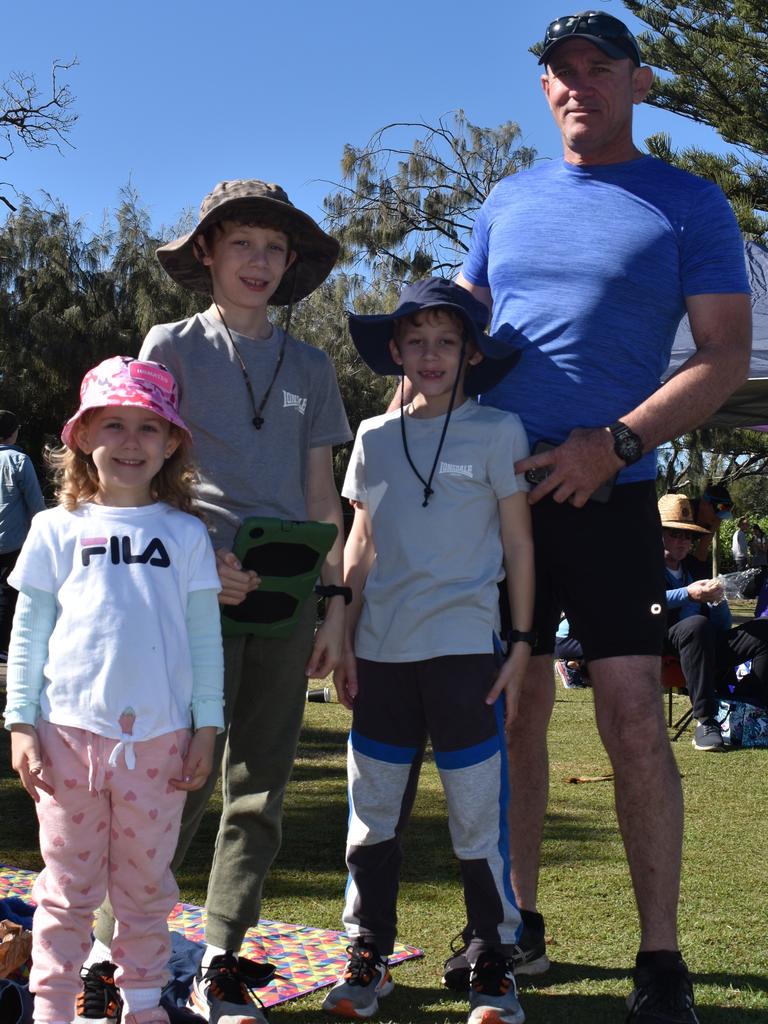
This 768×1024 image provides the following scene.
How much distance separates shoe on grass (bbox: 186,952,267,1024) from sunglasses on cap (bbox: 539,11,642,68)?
2.40 metres

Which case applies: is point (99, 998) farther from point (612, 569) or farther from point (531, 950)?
point (612, 569)

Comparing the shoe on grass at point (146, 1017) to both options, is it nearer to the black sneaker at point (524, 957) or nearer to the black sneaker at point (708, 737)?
the black sneaker at point (524, 957)

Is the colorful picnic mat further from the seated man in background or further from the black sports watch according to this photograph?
the seated man in background

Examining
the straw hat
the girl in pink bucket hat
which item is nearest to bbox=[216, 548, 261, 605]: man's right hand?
the girl in pink bucket hat

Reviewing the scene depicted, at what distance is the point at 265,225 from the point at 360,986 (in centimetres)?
187

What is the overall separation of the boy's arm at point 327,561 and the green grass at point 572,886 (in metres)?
0.83

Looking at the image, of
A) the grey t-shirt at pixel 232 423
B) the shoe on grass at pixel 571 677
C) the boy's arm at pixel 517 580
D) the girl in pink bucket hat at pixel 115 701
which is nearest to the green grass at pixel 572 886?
the girl in pink bucket hat at pixel 115 701

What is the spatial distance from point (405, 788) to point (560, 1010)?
0.64 meters

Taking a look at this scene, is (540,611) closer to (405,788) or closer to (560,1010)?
(405,788)

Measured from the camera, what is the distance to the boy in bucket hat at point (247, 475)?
9.43ft

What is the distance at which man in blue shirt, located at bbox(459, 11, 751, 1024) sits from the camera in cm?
296

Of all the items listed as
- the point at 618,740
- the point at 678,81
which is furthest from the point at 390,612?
the point at 678,81

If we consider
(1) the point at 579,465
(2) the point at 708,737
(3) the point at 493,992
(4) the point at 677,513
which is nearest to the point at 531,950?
(3) the point at 493,992

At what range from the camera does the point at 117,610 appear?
8.25 feet
